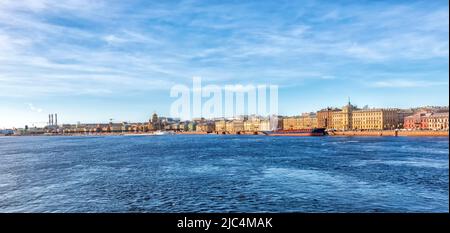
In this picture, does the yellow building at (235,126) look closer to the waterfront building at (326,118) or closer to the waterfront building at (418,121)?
the waterfront building at (326,118)

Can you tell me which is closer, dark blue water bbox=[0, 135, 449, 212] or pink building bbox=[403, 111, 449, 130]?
dark blue water bbox=[0, 135, 449, 212]

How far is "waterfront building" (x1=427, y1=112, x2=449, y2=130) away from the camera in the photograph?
52469mm

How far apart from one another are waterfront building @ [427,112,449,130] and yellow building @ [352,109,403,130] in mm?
9557

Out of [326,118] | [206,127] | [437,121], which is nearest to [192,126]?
[206,127]

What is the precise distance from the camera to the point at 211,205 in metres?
8.88

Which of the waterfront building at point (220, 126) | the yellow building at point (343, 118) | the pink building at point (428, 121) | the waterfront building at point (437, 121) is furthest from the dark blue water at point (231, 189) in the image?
the waterfront building at point (220, 126)

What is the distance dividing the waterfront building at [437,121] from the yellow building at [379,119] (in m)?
9.56

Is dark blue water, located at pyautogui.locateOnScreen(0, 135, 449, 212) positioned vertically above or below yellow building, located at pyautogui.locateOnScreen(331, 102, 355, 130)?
below

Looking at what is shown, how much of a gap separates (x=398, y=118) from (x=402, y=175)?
58.0 m

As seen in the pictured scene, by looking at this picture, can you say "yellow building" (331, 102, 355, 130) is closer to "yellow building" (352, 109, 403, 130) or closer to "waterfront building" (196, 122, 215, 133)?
"yellow building" (352, 109, 403, 130)

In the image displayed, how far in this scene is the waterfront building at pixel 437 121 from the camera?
52.5m

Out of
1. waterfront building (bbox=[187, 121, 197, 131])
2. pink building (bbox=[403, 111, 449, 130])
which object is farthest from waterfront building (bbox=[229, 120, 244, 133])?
pink building (bbox=[403, 111, 449, 130])

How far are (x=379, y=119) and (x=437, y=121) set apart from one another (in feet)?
38.3

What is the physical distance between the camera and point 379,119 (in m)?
65.2
